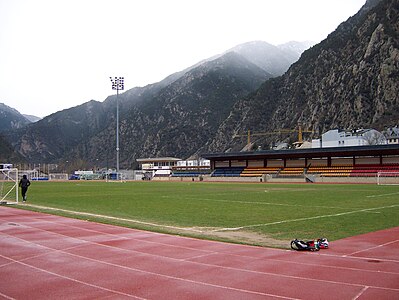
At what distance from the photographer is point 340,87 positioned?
131m

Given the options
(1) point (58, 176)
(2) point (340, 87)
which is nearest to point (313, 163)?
(2) point (340, 87)

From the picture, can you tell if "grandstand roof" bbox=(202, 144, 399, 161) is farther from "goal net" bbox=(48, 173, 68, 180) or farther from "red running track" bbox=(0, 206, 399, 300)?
"red running track" bbox=(0, 206, 399, 300)

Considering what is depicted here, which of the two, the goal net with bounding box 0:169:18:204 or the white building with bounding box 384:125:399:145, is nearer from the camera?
the goal net with bounding box 0:169:18:204

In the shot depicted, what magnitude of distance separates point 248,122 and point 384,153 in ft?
357

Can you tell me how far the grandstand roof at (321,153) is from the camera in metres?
65.7

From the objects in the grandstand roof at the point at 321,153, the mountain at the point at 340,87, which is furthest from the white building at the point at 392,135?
the grandstand roof at the point at 321,153

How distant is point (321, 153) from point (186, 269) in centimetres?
6782

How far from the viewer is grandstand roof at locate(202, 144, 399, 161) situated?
65688 millimetres

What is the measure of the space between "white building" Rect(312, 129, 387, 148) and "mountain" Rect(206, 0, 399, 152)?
9.76 m

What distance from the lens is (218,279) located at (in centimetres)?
855

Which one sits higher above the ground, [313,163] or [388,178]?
[313,163]

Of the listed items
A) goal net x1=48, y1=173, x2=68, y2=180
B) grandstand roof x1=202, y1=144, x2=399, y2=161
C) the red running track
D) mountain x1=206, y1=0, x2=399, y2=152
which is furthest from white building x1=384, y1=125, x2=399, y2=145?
the red running track

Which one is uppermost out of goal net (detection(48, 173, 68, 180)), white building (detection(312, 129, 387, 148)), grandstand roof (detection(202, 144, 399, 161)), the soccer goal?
Result: white building (detection(312, 129, 387, 148))

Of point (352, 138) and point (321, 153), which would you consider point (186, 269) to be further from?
point (352, 138)
